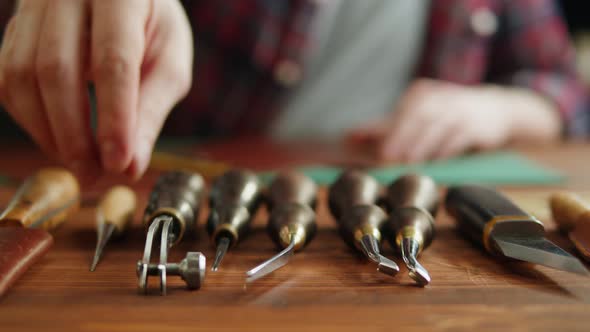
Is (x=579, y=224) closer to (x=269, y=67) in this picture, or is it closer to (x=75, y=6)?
(x=75, y=6)

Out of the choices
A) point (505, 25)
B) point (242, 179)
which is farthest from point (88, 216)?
point (505, 25)

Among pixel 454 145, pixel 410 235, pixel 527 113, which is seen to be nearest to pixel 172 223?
pixel 410 235

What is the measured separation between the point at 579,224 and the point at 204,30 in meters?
0.94

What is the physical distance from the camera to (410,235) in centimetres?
42

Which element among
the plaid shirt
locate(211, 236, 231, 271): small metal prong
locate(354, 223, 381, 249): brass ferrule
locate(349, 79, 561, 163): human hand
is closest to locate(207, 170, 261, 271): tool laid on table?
locate(211, 236, 231, 271): small metal prong

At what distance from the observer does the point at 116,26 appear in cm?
46

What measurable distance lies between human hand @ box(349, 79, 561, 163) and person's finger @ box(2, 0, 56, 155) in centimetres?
62

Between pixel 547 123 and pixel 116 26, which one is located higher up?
pixel 116 26

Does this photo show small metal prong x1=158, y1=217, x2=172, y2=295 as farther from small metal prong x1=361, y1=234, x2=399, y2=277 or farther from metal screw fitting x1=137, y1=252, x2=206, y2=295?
small metal prong x1=361, y1=234, x2=399, y2=277

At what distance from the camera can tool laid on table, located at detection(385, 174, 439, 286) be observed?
400 millimetres

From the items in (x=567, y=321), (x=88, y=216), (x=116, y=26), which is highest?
(x=116, y=26)

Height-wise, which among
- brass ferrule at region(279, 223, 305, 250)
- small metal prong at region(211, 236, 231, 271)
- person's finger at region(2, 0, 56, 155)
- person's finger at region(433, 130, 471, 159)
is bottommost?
person's finger at region(433, 130, 471, 159)

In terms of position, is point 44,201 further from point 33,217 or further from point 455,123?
point 455,123

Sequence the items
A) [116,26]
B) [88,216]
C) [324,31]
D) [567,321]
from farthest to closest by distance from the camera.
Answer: [324,31] → [88,216] → [116,26] → [567,321]
